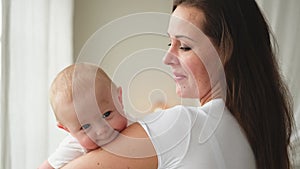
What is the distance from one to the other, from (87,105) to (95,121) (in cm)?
4

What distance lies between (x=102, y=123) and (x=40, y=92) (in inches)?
55.4

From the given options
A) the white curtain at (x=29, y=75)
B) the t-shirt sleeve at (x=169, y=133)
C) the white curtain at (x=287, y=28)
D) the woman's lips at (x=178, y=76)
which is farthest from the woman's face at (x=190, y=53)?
the white curtain at (x=287, y=28)

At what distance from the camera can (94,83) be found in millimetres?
1069

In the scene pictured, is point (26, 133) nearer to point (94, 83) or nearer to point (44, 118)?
point (44, 118)

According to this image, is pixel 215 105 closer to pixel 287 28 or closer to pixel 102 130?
pixel 102 130

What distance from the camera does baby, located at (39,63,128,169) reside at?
3.45 feet

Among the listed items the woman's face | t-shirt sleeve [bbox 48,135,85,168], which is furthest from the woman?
t-shirt sleeve [bbox 48,135,85,168]

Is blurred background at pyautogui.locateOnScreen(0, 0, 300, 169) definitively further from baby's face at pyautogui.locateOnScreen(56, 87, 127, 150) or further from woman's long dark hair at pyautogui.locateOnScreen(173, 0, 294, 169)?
woman's long dark hair at pyautogui.locateOnScreen(173, 0, 294, 169)

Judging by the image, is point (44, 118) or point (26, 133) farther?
point (44, 118)

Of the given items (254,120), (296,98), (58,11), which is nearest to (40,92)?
(58,11)

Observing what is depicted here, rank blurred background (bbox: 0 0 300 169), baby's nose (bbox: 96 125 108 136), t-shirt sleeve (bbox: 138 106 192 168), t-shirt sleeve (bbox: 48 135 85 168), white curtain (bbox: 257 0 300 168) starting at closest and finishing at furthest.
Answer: t-shirt sleeve (bbox: 138 106 192 168), baby's nose (bbox: 96 125 108 136), t-shirt sleeve (bbox: 48 135 85 168), blurred background (bbox: 0 0 300 169), white curtain (bbox: 257 0 300 168)

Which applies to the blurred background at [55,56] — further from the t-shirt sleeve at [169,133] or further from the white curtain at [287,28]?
the t-shirt sleeve at [169,133]

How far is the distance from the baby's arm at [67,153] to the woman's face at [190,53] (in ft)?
0.97

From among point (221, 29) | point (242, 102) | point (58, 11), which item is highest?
point (221, 29)
